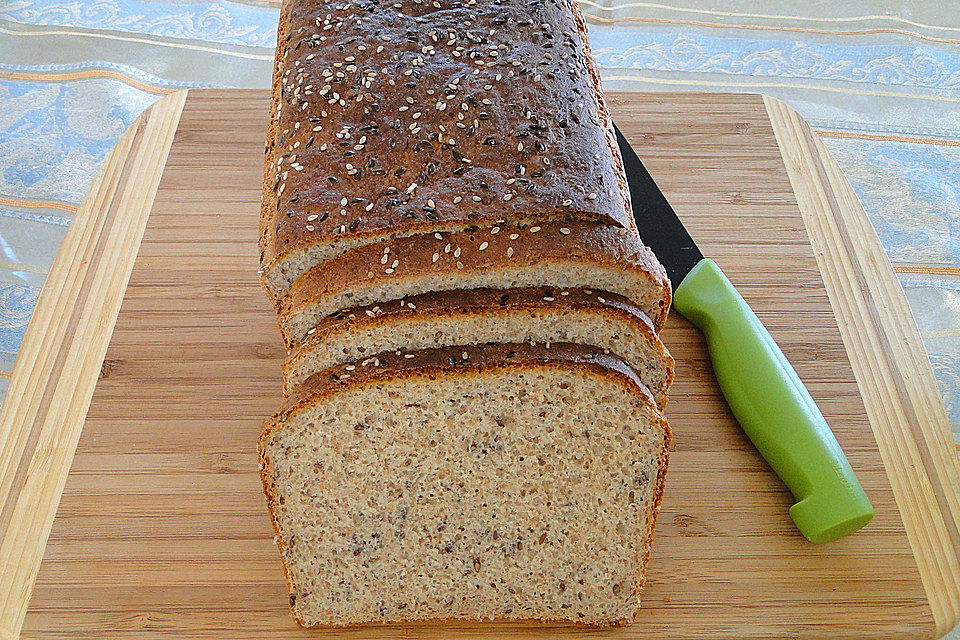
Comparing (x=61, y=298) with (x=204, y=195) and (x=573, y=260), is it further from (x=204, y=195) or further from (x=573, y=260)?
(x=573, y=260)

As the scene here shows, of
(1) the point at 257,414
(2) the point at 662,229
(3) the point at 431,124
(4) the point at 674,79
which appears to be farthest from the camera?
Answer: (4) the point at 674,79

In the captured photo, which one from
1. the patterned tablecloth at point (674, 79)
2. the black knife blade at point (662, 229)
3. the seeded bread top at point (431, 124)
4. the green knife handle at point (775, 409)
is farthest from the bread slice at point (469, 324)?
the patterned tablecloth at point (674, 79)

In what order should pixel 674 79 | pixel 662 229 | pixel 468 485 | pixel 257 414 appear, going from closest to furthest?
pixel 468 485 < pixel 257 414 < pixel 662 229 < pixel 674 79

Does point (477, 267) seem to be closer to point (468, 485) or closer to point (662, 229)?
point (468, 485)

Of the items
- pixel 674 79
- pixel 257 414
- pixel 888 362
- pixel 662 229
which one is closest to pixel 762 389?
pixel 888 362

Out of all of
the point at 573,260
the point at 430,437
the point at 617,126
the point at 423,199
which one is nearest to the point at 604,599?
the point at 430,437

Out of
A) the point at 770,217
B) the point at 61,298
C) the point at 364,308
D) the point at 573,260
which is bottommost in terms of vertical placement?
the point at 61,298
